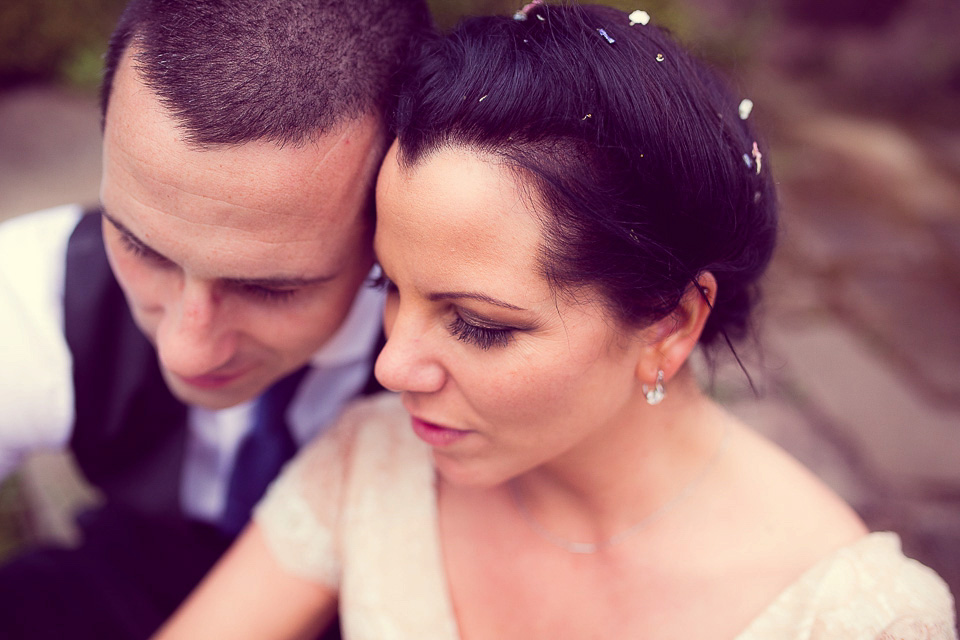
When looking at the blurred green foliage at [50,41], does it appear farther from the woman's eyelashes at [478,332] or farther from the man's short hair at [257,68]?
the woman's eyelashes at [478,332]

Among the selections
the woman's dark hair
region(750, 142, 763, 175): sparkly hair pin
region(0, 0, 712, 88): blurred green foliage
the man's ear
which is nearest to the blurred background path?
region(0, 0, 712, 88): blurred green foliage

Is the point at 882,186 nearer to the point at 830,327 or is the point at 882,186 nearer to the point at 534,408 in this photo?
the point at 830,327

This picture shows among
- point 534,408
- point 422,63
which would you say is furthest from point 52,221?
point 534,408

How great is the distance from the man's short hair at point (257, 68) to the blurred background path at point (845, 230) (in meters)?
0.51

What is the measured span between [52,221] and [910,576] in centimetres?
217

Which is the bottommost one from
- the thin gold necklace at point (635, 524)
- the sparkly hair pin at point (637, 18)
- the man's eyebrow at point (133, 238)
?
the thin gold necklace at point (635, 524)

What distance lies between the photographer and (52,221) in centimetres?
208

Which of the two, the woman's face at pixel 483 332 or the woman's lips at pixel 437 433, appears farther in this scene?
the woman's lips at pixel 437 433

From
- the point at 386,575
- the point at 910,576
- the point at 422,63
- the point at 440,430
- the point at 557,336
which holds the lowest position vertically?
the point at 386,575

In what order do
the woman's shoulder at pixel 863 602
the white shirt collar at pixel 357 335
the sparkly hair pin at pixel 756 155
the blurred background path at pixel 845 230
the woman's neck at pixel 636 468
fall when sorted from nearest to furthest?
the woman's shoulder at pixel 863 602
the sparkly hair pin at pixel 756 155
the woman's neck at pixel 636 468
the white shirt collar at pixel 357 335
the blurred background path at pixel 845 230

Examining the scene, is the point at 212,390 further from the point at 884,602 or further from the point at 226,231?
the point at 884,602

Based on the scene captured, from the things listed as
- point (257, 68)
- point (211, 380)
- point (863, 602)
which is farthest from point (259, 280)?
point (863, 602)

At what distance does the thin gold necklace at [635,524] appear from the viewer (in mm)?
1707

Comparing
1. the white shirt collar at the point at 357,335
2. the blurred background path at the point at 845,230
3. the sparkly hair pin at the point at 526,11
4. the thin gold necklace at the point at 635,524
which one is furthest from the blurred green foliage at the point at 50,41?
the thin gold necklace at the point at 635,524
